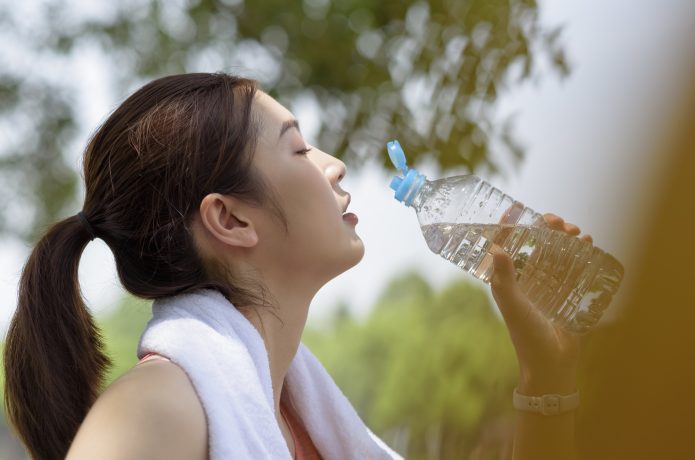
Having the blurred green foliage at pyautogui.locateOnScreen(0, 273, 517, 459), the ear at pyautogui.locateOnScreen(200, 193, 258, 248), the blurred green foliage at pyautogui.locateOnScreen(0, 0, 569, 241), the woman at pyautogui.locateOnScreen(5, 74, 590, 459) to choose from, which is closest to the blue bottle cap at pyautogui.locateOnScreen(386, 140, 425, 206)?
the woman at pyautogui.locateOnScreen(5, 74, 590, 459)

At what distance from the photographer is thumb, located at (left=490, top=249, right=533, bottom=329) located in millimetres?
1213

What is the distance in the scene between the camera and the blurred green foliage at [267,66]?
7.38ft

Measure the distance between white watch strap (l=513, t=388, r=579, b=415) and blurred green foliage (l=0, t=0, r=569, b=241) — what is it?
825 millimetres

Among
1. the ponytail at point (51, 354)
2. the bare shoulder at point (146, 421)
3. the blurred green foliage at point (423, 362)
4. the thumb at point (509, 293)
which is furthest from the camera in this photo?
the blurred green foliage at point (423, 362)

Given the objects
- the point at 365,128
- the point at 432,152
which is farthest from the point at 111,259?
the point at 365,128

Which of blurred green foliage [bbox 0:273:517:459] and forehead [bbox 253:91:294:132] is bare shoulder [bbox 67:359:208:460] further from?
blurred green foliage [bbox 0:273:517:459]

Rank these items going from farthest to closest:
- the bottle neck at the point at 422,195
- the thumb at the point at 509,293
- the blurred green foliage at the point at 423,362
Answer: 1. the blurred green foliage at the point at 423,362
2. the bottle neck at the point at 422,195
3. the thumb at the point at 509,293

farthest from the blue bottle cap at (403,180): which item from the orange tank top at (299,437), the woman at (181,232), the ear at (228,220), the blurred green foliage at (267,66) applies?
the blurred green foliage at (267,66)

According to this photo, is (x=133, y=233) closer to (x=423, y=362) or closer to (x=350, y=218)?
(x=350, y=218)

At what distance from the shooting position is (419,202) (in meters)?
1.41

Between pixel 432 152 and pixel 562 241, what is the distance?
106 cm

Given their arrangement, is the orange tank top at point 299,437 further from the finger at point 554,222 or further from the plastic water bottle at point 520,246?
the finger at point 554,222

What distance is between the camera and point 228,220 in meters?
1.12

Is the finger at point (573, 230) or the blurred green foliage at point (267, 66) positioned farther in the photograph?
the blurred green foliage at point (267, 66)
